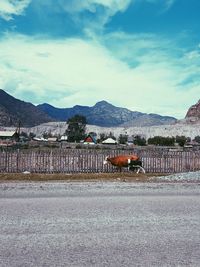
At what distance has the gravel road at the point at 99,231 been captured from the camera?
20.6 feet

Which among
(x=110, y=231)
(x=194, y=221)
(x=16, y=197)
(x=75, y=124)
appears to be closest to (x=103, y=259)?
(x=110, y=231)

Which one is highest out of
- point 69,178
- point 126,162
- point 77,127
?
point 77,127

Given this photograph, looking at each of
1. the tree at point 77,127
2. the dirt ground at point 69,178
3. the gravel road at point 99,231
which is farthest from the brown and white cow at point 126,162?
the tree at point 77,127

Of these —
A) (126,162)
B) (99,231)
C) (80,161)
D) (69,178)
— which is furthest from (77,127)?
(99,231)

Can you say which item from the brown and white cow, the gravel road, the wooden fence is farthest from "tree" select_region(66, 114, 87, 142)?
the gravel road

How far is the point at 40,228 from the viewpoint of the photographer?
8156 mm

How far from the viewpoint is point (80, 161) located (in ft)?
94.9

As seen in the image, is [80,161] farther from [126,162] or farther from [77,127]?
[77,127]

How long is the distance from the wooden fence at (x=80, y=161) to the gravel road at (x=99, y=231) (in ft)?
49.2

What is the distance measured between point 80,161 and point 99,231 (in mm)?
21002

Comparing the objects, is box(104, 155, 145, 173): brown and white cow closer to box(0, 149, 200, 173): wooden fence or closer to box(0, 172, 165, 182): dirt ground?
box(0, 149, 200, 173): wooden fence

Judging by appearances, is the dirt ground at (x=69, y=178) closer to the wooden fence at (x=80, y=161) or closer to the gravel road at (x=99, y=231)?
the wooden fence at (x=80, y=161)

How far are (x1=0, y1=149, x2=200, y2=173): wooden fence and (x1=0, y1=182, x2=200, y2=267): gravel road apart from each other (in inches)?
590

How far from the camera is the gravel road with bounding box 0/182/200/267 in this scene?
629cm
